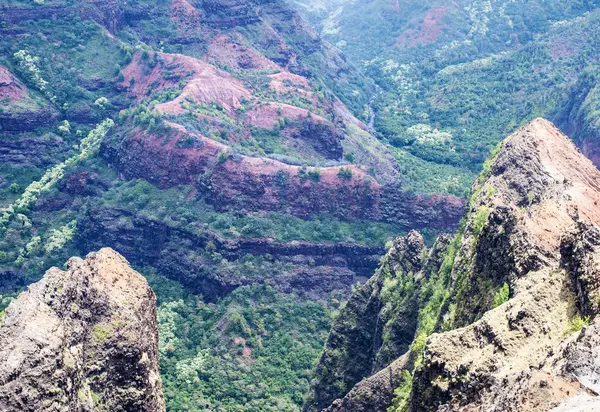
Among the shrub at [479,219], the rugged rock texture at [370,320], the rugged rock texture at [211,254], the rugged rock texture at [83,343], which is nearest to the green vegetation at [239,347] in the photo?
the rugged rock texture at [211,254]

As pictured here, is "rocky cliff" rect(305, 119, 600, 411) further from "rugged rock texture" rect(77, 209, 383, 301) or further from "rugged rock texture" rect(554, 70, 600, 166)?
"rugged rock texture" rect(554, 70, 600, 166)

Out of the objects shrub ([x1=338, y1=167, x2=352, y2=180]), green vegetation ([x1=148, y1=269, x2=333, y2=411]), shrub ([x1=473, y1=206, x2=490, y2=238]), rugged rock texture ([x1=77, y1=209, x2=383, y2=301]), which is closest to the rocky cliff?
shrub ([x1=473, y1=206, x2=490, y2=238])

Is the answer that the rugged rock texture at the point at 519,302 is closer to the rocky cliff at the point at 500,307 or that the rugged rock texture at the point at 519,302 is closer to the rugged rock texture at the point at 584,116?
the rocky cliff at the point at 500,307

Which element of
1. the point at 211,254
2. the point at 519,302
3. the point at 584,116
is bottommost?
the point at 211,254

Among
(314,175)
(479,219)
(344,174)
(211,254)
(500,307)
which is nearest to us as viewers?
(500,307)

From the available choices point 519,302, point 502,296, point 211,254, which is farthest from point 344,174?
point 519,302

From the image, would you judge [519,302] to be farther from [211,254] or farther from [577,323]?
[211,254]
